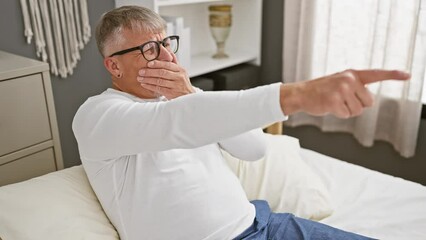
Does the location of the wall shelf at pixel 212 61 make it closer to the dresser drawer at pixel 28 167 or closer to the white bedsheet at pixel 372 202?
the white bedsheet at pixel 372 202

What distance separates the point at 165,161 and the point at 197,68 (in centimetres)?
129

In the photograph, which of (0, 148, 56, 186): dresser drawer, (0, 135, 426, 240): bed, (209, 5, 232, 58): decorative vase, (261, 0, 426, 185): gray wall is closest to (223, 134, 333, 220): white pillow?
(0, 135, 426, 240): bed

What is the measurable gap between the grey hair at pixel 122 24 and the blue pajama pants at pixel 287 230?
628 mm

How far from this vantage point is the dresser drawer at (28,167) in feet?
4.39

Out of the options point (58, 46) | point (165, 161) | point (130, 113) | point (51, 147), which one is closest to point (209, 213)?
point (165, 161)

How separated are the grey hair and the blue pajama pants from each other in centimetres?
63

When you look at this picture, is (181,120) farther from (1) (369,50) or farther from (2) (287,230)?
(1) (369,50)

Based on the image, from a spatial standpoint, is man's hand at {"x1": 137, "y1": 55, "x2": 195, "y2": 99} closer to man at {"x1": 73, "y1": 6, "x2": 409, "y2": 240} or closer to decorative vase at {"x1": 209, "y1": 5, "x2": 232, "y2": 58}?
man at {"x1": 73, "y1": 6, "x2": 409, "y2": 240}

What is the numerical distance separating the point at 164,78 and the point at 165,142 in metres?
0.32

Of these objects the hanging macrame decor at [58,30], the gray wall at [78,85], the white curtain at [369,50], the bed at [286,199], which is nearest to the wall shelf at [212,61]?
the white curtain at [369,50]

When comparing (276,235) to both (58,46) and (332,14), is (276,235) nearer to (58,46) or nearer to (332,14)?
(58,46)

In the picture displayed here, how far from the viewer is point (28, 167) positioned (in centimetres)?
139

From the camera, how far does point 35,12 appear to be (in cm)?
164

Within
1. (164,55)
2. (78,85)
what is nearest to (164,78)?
(164,55)
